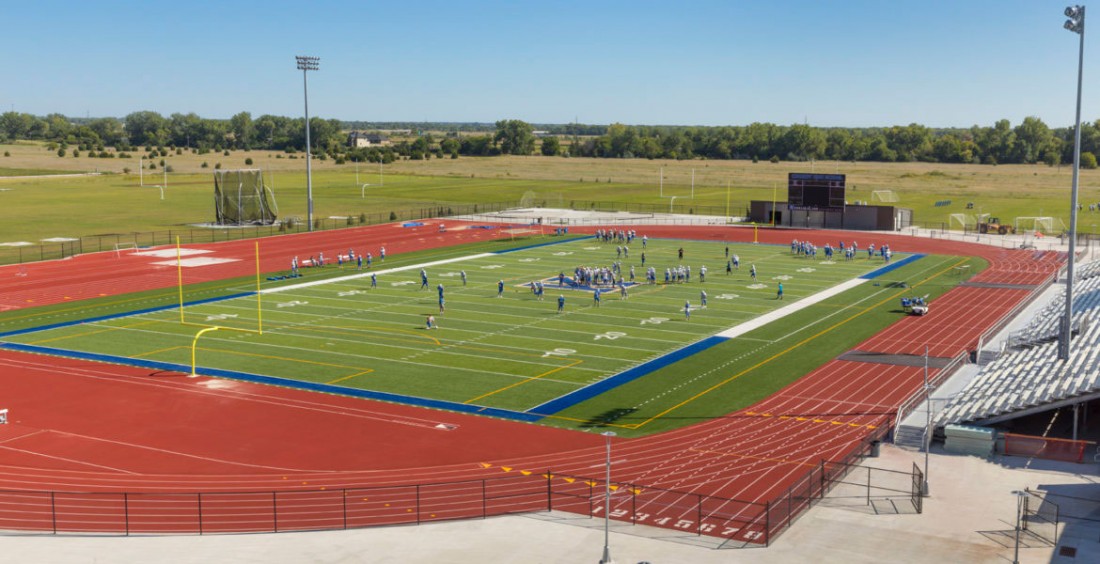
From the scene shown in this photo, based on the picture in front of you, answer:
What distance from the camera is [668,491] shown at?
27812mm

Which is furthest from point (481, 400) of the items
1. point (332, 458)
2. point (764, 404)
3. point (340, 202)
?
point (340, 202)

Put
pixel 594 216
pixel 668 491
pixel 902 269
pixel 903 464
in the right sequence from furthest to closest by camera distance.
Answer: pixel 594 216 → pixel 902 269 → pixel 903 464 → pixel 668 491

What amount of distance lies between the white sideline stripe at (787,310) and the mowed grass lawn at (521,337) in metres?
0.68

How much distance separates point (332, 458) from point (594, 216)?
3610 inches

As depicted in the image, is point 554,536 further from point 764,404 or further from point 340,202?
point 340,202

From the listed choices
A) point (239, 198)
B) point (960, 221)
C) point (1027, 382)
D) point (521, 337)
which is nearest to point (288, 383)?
point (521, 337)

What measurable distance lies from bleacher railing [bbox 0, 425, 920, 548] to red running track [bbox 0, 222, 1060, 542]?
7cm

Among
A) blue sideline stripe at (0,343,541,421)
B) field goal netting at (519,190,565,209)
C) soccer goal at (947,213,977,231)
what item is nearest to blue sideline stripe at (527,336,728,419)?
blue sideline stripe at (0,343,541,421)

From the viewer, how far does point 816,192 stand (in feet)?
335

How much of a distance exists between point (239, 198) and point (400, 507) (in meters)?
80.7

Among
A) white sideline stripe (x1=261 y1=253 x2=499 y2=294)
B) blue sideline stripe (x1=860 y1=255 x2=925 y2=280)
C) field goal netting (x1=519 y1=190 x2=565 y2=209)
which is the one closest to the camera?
white sideline stripe (x1=261 y1=253 x2=499 y2=294)

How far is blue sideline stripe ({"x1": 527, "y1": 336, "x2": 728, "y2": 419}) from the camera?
37.6m

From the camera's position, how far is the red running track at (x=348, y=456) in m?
27.0

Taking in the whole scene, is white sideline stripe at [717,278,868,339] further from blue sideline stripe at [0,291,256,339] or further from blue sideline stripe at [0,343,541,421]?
blue sideline stripe at [0,291,256,339]
